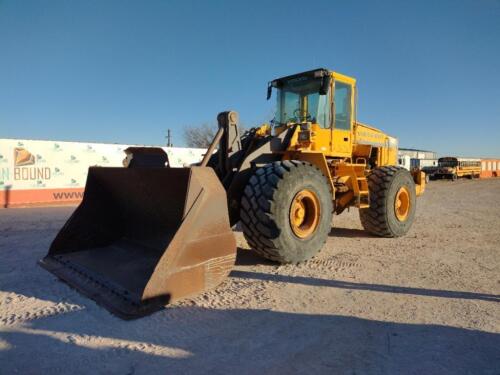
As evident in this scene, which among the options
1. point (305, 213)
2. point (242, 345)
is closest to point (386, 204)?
point (305, 213)

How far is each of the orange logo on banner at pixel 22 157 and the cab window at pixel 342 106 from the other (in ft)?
41.4

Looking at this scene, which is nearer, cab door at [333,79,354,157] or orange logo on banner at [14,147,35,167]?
cab door at [333,79,354,157]

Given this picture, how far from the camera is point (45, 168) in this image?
45.7 ft

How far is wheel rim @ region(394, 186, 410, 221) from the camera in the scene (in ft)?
22.9

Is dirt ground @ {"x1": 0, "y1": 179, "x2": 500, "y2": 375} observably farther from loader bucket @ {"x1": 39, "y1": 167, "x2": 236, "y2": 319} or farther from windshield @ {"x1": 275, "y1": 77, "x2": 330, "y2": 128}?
windshield @ {"x1": 275, "y1": 77, "x2": 330, "y2": 128}

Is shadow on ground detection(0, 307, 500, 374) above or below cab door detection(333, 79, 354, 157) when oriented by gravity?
below

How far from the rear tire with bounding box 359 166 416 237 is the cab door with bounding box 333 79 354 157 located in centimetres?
80

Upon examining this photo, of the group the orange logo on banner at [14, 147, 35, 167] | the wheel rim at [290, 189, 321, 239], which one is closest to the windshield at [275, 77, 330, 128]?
the wheel rim at [290, 189, 321, 239]

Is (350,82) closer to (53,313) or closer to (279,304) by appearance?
(279,304)

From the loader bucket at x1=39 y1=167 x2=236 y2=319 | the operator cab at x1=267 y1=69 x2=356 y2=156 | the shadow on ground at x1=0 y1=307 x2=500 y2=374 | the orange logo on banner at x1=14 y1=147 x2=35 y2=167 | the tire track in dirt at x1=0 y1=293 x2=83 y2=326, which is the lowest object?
the shadow on ground at x1=0 y1=307 x2=500 y2=374

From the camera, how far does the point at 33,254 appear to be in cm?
518

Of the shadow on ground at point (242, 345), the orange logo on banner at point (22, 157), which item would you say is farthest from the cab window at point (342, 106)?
the orange logo on banner at point (22, 157)

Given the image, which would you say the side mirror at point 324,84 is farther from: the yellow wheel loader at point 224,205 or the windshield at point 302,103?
the windshield at point 302,103

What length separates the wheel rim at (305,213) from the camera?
4.56 metres
